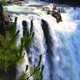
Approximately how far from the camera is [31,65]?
31.1 ft

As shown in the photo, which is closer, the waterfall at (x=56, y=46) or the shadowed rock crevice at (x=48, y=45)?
the waterfall at (x=56, y=46)

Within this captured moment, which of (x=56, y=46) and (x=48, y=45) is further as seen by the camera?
(x=56, y=46)

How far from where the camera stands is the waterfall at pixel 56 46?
10086 millimetres

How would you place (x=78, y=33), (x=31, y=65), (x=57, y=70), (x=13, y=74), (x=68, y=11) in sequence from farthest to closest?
1. (x=68, y=11)
2. (x=78, y=33)
3. (x=57, y=70)
4. (x=31, y=65)
5. (x=13, y=74)

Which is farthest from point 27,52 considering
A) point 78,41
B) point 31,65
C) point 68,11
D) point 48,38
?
point 68,11

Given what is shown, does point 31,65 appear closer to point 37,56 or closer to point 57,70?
point 37,56

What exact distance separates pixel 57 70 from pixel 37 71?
91.9 inches

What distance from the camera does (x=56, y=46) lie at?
10531 mm

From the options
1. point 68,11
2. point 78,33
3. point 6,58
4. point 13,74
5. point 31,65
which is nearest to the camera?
point 6,58

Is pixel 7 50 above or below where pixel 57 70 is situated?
above

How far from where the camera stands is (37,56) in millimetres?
9719

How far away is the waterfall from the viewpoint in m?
10.1

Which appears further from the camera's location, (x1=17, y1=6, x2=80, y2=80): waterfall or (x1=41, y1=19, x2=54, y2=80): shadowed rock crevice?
(x1=41, y1=19, x2=54, y2=80): shadowed rock crevice

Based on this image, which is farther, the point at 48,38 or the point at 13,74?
the point at 48,38
